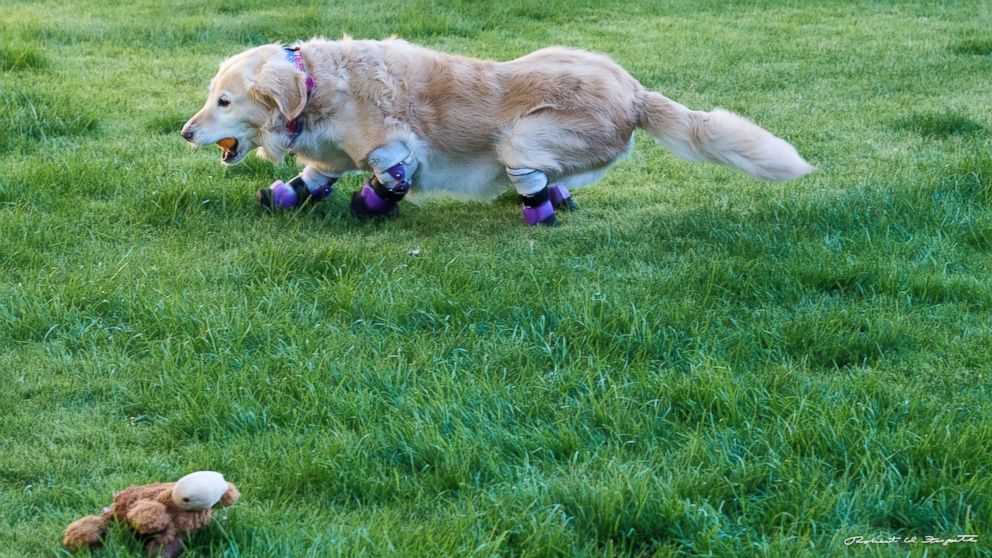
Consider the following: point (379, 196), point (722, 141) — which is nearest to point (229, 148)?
point (379, 196)

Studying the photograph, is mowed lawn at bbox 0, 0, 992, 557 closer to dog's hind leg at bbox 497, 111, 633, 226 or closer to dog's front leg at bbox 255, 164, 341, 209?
dog's front leg at bbox 255, 164, 341, 209

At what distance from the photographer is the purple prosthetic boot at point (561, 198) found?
554cm

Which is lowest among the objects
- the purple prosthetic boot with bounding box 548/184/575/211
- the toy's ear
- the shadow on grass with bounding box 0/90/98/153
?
the purple prosthetic boot with bounding box 548/184/575/211

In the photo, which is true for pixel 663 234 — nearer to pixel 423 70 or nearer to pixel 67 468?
pixel 423 70

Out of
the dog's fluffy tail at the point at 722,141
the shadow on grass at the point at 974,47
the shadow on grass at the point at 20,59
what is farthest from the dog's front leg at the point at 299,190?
the shadow on grass at the point at 974,47

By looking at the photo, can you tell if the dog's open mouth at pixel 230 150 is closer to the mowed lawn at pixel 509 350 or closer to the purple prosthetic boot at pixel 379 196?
the mowed lawn at pixel 509 350

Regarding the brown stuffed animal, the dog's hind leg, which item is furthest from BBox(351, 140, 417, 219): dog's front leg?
the brown stuffed animal

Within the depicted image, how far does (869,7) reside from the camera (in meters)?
10.8

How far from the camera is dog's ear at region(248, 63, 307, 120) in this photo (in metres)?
5.03

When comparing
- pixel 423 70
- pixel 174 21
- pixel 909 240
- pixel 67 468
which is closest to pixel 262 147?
pixel 423 70

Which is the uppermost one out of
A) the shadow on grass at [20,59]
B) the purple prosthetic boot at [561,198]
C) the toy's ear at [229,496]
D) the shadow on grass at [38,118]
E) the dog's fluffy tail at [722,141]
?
the dog's fluffy tail at [722,141]

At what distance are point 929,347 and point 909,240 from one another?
1073mm

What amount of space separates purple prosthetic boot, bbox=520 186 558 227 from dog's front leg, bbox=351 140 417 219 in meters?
0.56

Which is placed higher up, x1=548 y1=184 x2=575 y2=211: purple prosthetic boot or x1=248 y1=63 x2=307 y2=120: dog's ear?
x1=248 y1=63 x2=307 y2=120: dog's ear
